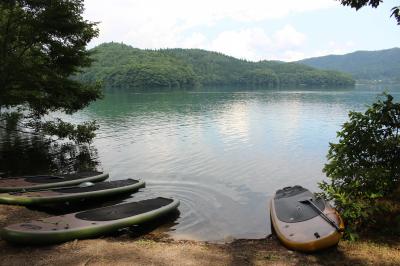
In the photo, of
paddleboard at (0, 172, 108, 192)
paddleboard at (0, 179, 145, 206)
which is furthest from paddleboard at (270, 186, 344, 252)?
paddleboard at (0, 172, 108, 192)

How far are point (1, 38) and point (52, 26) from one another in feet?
11.5

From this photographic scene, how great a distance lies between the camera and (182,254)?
39.3ft

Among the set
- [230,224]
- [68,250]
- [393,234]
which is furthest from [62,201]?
[393,234]

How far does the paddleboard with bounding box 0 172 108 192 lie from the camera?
1920 centimetres

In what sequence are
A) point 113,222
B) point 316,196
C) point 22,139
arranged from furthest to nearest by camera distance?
point 22,139, point 316,196, point 113,222

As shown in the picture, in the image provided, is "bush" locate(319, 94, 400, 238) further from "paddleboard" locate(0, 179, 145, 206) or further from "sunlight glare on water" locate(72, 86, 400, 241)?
"paddleboard" locate(0, 179, 145, 206)

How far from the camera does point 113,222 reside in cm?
1458

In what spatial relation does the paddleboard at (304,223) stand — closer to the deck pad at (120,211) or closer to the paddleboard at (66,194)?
the deck pad at (120,211)

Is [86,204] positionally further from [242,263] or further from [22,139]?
[22,139]

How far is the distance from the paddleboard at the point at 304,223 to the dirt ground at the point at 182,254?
0.38 metres

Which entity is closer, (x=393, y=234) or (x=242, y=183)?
(x=393, y=234)

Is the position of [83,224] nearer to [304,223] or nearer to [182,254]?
[182,254]

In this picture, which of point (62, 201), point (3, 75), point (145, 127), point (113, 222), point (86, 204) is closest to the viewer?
point (113, 222)

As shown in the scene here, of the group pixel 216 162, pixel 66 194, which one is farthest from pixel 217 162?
pixel 66 194
